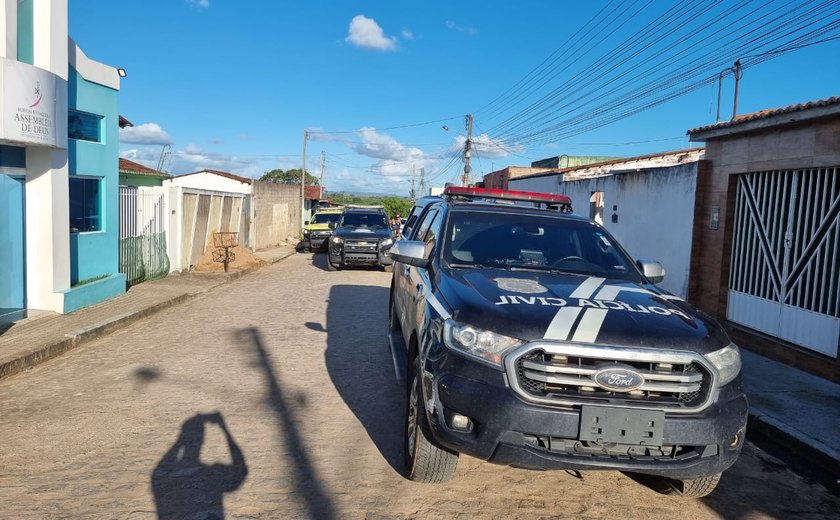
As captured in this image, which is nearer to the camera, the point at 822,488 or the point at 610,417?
the point at 610,417

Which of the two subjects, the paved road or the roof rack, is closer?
the paved road

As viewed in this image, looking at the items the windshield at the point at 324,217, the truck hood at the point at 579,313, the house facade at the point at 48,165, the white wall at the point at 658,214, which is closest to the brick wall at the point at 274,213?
the windshield at the point at 324,217

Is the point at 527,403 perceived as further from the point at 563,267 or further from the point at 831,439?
the point at 831,439

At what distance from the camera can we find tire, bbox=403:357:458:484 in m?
3.68

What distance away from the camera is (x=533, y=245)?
495 cm

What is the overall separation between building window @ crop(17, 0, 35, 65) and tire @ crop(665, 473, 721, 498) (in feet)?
32.1

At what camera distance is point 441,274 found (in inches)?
171

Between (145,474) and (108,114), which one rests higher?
(108,114)

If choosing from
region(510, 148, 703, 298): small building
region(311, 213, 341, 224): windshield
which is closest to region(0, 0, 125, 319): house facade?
region(510, 148, 703, 298): small building

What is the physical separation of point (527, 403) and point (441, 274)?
1370 millimetres

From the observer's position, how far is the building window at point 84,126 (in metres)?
10.4

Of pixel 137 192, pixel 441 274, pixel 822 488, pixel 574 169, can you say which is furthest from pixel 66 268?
pixel 574 169

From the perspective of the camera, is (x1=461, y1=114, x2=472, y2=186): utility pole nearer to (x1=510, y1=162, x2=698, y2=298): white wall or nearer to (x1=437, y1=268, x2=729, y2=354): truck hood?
(x1=510, y1=162, x2=698, y2=298): white wall

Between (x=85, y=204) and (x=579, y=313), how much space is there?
33.4 ft
